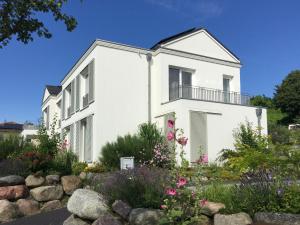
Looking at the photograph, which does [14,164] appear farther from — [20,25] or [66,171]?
[20,25]

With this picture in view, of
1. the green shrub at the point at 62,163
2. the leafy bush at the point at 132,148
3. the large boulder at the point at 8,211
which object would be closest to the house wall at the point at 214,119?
the leafy bush at the point at 132,148

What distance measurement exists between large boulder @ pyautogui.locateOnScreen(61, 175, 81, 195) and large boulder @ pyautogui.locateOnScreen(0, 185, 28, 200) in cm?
112

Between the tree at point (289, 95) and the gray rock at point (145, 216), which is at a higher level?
the tree at point (289, 95)

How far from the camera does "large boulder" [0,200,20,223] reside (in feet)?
32.6

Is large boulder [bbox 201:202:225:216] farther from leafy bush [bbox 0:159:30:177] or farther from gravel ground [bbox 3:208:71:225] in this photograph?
leafy bush [bbox 0:159:30:177]

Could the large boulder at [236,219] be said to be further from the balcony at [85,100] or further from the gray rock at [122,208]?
the balcony at [85,100]

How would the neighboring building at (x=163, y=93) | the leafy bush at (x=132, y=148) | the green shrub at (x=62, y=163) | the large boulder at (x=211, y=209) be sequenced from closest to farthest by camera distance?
the large boulder at (x=211, y=209), the green shrub at (x=62, y=163), the leafy bush at (x=132, y=148), the neighboring building at (x=163, y=93)

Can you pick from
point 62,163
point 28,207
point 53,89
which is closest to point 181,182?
point 28,207

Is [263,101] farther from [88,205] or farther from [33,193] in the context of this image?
[88,205]

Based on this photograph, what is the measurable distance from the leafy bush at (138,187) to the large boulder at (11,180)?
14.0ft

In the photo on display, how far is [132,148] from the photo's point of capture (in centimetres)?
1625

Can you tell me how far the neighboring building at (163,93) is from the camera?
18.3m

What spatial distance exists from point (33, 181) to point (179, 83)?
37.4 ft

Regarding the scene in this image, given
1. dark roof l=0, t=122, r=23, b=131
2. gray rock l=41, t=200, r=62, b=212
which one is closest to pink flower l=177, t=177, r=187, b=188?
gray rock l=41, t=200, r=62, b=212
